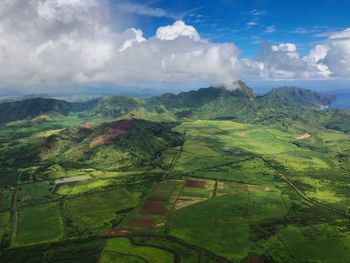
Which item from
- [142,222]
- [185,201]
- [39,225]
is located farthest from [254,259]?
[39,225]

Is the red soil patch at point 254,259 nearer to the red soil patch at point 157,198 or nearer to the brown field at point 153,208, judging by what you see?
the brown field at point 153,208

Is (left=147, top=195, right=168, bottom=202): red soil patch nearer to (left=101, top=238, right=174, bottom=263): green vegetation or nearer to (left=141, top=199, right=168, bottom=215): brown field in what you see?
(left=141, top=199, right=168, bottom=215): brown field

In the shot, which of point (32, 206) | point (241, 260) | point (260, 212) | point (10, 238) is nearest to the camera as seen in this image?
point (241, 260)

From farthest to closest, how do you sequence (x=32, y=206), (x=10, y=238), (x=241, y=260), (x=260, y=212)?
(x=32, y=206), (x=260, y=212), (x=10, y=238), (x=241, y=260)

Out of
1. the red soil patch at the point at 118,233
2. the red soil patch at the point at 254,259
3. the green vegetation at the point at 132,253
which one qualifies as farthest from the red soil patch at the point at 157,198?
the red soil patch at the point at 254,259

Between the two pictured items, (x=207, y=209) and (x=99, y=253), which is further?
(x=207, y=209)

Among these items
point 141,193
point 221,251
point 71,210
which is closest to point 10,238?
point 71,210

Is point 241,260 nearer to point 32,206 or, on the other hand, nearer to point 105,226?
point 105,226

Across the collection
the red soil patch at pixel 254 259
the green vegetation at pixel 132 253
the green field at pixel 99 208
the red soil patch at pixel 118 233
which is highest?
the green vegetation at pixel 132 253
